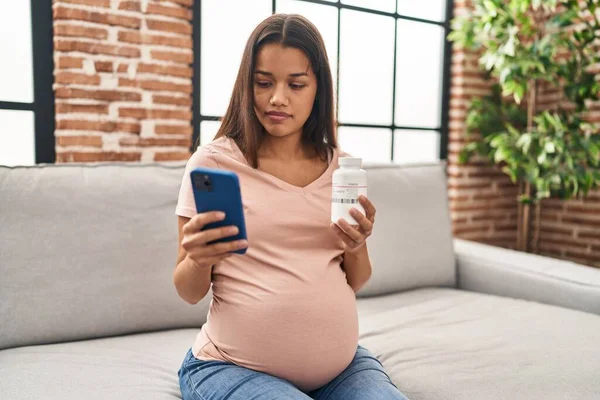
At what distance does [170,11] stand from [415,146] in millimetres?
1889

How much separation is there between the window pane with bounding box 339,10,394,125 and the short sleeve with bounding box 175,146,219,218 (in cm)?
210

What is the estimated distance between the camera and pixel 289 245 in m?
1.14

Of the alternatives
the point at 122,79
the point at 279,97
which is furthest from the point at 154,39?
the point at 279,97

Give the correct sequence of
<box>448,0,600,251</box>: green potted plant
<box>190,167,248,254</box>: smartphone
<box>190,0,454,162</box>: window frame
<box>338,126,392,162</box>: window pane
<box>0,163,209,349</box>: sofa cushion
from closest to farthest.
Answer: <box>190,167,248,254</box>: smartphone
<box>0,163,209,349</box>: sofa cushion
<box>190,0,454,162</box>: window frame
<box>448,0,600,251</box>: green potted plant
<box>338,126,392,162</box>: window pane

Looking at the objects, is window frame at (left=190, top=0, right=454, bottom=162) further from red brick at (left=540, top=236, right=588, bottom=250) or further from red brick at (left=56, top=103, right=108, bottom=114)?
red brick at (left=540, top=236, right=588, bottom=250)

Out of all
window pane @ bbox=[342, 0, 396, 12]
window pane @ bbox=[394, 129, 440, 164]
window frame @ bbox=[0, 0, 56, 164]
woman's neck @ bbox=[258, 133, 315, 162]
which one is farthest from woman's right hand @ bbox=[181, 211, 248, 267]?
window pane @ bbox=[394, 129, 440, 164]

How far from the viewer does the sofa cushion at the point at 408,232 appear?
210 centimetres

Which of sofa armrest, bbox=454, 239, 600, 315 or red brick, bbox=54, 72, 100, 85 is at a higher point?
red brick, bbox=54, 72, 100, 85

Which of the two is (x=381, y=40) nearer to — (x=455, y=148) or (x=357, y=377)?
(x=455, y=148)

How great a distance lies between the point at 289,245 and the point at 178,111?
52.8 inches

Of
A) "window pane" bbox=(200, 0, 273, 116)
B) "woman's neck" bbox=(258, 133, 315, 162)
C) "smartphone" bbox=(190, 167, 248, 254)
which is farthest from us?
"window pane" bbox=(200, 0, 273, 116)

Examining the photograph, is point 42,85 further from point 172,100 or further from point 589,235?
point 589,235

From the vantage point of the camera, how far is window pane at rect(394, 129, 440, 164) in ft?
11.3

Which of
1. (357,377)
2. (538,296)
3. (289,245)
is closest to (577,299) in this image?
(538,296)
